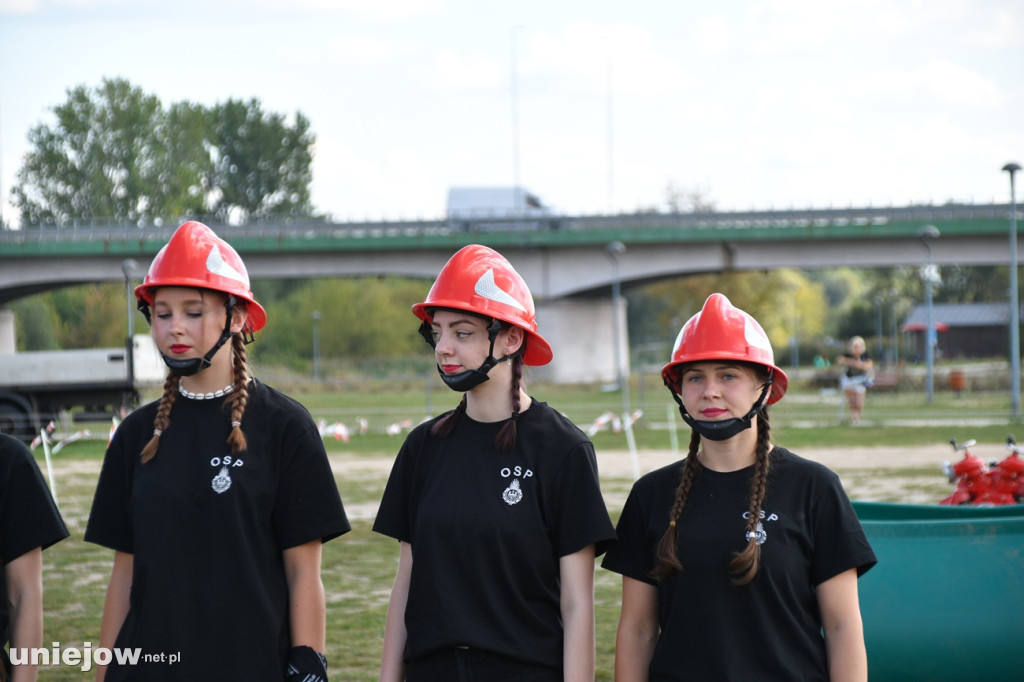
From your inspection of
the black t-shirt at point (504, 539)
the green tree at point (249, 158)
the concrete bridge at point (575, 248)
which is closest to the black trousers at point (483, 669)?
the black t-shirt at point (504, 539)

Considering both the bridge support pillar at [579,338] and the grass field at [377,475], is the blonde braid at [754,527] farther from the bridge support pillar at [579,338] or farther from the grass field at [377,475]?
the bridge support pillar at [579,338]

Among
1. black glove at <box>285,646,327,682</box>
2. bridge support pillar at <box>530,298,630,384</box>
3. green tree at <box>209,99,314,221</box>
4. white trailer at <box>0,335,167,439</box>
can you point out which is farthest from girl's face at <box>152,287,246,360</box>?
green tree at <box>209,99,314,221</box>

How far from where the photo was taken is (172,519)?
3383 mm

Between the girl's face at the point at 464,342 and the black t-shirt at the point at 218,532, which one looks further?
the girl's face at the point at 464,342

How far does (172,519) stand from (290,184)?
97.8 m

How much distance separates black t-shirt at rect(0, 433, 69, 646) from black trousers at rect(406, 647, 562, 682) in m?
1.27

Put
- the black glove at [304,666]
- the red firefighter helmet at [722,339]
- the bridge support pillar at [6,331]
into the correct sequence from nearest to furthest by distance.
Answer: the black glove at [304,666], the red firefighter helmet at [722,339], the bridge support pillar at [6,331]

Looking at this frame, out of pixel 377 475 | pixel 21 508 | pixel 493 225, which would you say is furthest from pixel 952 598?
pixel 493 225

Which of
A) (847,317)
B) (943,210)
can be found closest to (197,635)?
(943,210)

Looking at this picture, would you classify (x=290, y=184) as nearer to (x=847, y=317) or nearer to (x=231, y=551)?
(x=847, y=317)

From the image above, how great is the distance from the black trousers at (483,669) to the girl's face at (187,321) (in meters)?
1.16

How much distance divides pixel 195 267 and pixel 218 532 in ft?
2.64

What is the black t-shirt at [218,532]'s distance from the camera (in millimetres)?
3346

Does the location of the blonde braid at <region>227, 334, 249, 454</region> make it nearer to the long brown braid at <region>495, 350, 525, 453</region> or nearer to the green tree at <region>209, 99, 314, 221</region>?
the long brown braid at <region>495, 350, 525, 453</region>
